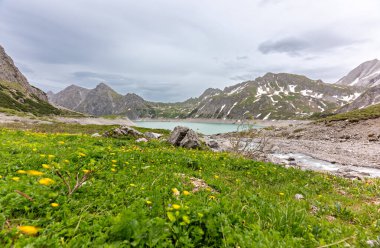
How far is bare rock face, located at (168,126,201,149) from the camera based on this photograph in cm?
2034

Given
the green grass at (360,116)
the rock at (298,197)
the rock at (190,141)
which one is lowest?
the rock at (298,197)

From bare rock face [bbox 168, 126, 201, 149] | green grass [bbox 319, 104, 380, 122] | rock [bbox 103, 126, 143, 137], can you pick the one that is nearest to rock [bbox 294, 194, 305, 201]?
bare rock face [bbox 168, 126, 201, 149]

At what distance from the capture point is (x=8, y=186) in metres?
4.36

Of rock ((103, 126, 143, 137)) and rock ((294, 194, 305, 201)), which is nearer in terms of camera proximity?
rock ((294, 194, 305, 201))

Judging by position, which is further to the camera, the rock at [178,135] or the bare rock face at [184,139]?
the rock at [178,135]

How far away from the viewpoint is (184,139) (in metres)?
20.6

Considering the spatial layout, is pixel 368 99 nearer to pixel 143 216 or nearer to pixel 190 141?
pixel 190 141

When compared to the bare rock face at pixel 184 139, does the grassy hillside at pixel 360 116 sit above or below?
above

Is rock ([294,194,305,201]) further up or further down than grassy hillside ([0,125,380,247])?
further down

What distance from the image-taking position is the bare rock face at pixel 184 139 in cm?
2034

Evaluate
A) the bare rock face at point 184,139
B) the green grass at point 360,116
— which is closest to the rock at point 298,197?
the bare rock face at point 184,139

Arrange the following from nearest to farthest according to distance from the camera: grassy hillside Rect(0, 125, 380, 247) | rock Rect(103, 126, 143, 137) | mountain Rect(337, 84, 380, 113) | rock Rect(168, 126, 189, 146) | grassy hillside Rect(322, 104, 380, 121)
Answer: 1. grassy hillside Rect(0, 125, 380, 247)
2. rock Rect(168, 126, 189, 146)
3. rock Rect(103, 126, 143, 137)
4. grassy hillside Rect(322, 104, 380, 121)
5. mountain Rect(337, 84, 380, 113)

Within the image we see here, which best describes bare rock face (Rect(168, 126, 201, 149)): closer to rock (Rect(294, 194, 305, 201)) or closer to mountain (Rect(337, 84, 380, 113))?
rock (Rect(294, 194, 305, 201))

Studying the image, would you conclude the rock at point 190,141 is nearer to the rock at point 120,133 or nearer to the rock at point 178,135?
the rock at point 178,135
